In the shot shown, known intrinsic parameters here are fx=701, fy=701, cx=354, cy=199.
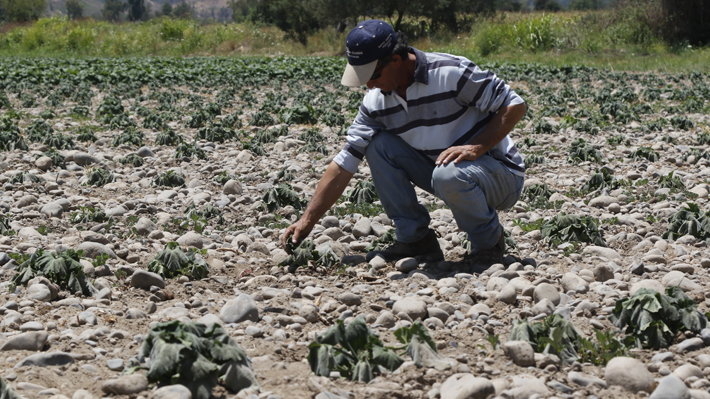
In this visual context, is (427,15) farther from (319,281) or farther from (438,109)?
(319,281)

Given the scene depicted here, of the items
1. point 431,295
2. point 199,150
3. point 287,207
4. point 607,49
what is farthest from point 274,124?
point 607,49

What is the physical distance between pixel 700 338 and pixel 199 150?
6572 millimetres

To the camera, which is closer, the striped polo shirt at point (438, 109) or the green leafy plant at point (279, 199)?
the striped polo shirt at point (438, 109)

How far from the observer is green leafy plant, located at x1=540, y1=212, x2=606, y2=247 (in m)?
4.96

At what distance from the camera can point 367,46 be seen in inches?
158

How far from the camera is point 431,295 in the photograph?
159 inches

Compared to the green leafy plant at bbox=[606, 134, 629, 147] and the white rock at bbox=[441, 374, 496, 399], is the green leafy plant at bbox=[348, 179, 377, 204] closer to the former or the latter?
the white rock at bbox=[441, 374, 496, 399]

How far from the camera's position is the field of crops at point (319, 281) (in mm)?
2836

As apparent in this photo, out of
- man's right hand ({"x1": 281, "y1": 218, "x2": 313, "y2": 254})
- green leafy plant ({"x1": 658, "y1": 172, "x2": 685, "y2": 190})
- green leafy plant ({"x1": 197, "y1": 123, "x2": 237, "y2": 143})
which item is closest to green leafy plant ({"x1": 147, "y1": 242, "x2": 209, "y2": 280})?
man's right hand ({"x1": 281, "y1": 218, "x2": 313, "y2": 254})

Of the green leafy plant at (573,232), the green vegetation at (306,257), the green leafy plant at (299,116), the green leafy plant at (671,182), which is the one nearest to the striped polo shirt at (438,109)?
the green vegetation at (306,257)

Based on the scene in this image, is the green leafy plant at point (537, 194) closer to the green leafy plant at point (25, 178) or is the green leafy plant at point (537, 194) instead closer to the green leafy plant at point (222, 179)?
the green leafy plant at point (222, 179)

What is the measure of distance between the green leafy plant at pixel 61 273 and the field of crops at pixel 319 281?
1 centimetres

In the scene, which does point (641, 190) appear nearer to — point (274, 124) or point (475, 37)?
point (274, 124)

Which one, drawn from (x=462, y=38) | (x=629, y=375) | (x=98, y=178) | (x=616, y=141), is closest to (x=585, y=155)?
Answer: (x=616, y=141)
